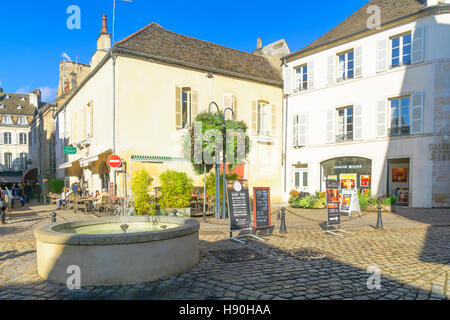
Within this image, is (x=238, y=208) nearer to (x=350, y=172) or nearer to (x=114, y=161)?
(x=114, y=161)

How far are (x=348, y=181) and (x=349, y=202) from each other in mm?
5096

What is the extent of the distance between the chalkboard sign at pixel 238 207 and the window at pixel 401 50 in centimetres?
1204

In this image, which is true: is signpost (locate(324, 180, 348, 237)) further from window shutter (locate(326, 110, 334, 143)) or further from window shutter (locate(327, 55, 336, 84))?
window shutter (locate(327, 55, 336, 84))

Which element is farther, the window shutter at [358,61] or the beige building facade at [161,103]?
the window shutter at [358,61]

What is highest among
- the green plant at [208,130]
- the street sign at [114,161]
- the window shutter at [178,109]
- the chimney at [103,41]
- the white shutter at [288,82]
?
the chimney at [103,41]

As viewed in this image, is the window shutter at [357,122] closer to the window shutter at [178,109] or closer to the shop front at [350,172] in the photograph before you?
the shop front at [350,172]

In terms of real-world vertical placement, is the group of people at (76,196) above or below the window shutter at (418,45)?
below

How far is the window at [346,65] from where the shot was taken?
56.4 feet

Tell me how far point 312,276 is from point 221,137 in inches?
350

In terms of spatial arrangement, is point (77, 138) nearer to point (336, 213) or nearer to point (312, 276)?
point (336, 213)

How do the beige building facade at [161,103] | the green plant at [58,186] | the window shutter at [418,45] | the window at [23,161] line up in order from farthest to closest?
1. the window at [23,161]
2. the green plant at [58,186]
3. the window shutter at [418,45]
4. the beige building facade at [161,103]

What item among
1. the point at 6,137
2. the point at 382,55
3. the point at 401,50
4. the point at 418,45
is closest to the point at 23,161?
the point at 6,137

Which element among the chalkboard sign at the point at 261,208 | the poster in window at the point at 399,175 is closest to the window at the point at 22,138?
the poster in window at the point at 399,175

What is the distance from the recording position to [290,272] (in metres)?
5.11
